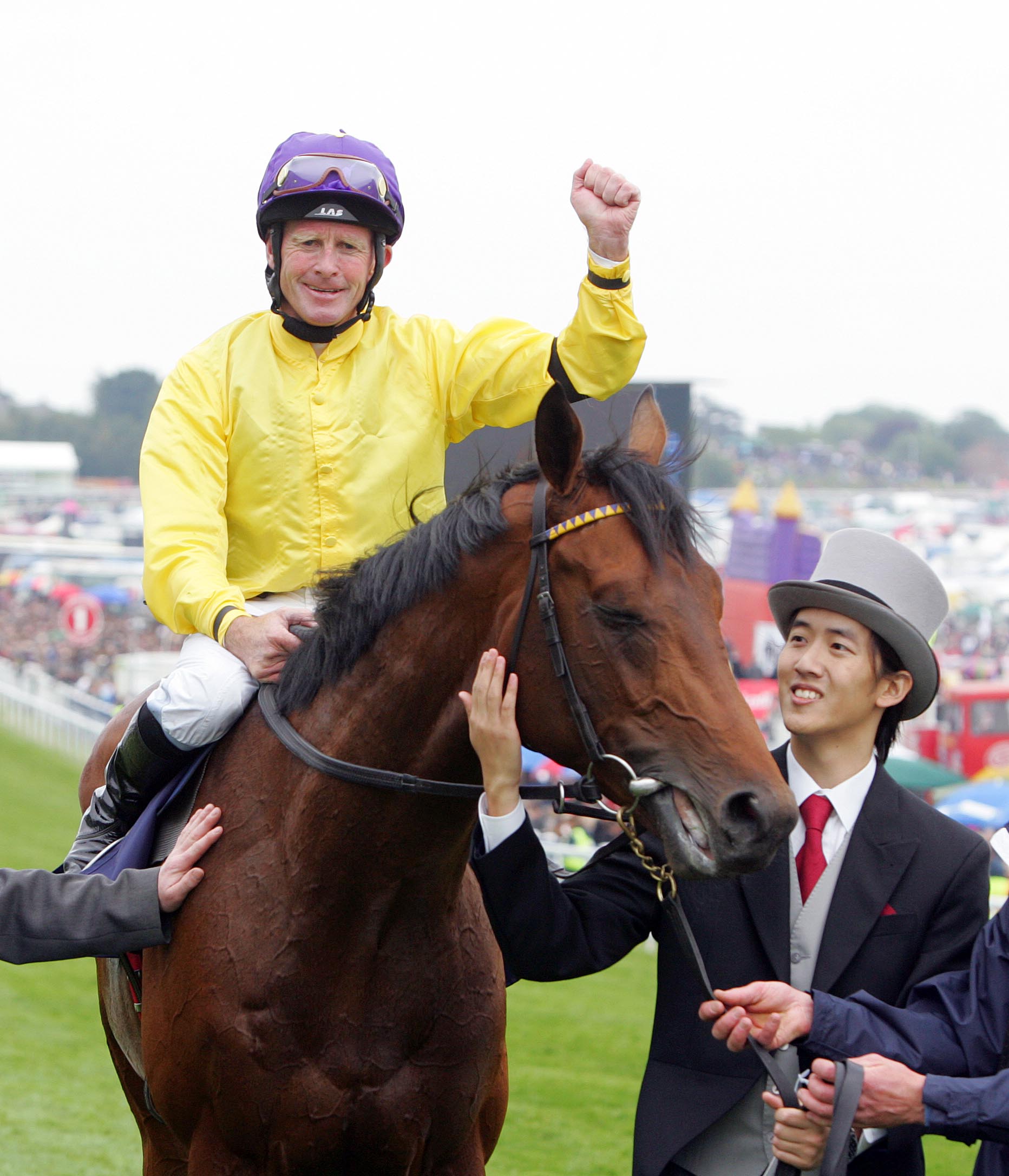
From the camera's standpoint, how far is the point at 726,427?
28.6 meters

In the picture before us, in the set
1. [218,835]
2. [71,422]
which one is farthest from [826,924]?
[71,422]

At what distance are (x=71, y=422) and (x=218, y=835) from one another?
72.6m

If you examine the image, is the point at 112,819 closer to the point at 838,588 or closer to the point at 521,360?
the point at 521,360

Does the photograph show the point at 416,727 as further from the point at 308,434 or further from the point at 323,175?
the point at 323,175

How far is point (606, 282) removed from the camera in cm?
235

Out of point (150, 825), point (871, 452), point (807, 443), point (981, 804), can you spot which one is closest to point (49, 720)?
point (981, 804)

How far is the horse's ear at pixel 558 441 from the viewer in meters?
1.94

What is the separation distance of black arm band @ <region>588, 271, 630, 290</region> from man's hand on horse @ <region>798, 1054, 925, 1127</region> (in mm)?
1388

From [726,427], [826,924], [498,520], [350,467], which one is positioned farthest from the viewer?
[726,427]

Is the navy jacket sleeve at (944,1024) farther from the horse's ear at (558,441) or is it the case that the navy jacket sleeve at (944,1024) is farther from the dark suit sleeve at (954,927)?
the horse's ear at (558,441)

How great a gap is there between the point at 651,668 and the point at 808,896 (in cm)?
68

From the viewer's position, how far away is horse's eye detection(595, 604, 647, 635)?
1.84 metres

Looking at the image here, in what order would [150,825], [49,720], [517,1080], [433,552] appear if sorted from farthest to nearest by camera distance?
[49,720] < [517,1080] < [150,825] < [433,552]

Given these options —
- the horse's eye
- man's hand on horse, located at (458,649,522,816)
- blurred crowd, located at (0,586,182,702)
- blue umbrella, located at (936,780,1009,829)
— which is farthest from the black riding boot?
blurred crowd, located at (0,586,182,702)
